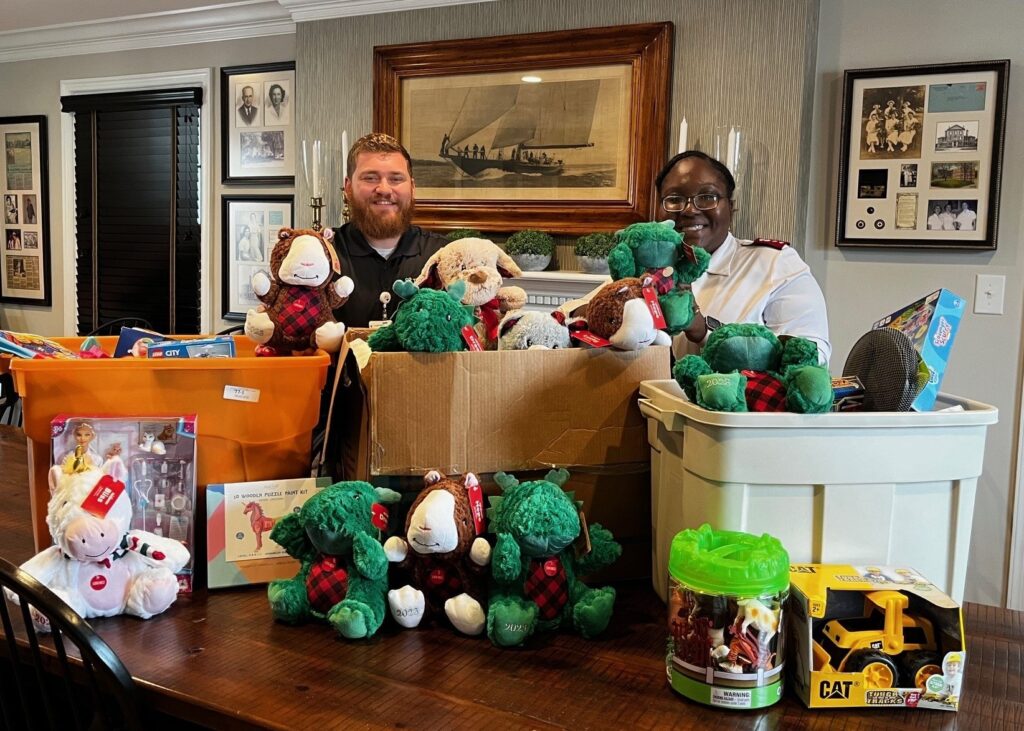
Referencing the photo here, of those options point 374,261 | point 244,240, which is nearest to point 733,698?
point 374,261

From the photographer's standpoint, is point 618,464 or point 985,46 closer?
point 618,464

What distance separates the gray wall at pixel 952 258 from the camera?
2920mm

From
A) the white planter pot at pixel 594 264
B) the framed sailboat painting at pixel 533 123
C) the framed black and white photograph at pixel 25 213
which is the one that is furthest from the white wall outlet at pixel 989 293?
the framed black and white photograph at pixel 25 213

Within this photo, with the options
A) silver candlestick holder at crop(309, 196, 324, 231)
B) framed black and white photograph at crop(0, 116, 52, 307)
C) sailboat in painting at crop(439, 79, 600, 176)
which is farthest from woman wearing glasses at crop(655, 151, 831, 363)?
framed black and white photograph at crop(0, 116, 52, 307)

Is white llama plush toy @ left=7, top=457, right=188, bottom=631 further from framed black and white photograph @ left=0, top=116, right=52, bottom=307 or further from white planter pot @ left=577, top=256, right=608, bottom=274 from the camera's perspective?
framed black and white photograph @ left=0, top=116, right=52, bottom=307

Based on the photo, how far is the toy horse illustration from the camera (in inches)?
47.5

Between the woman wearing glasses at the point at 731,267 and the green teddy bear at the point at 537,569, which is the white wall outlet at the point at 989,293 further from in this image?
the green teddy bear at the point at 537,569

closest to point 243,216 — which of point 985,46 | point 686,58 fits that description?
point 686,58

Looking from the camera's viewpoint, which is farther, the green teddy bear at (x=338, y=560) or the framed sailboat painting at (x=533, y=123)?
the framed sailboat painting at (x=533, y=123)

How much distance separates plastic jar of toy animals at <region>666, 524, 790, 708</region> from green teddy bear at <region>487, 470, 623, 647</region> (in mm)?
151

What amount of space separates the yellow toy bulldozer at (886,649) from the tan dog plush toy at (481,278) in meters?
0.64

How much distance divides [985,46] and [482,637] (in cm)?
287

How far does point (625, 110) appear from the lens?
11.2ft

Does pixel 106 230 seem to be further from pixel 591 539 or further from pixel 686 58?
pixel 591 539
